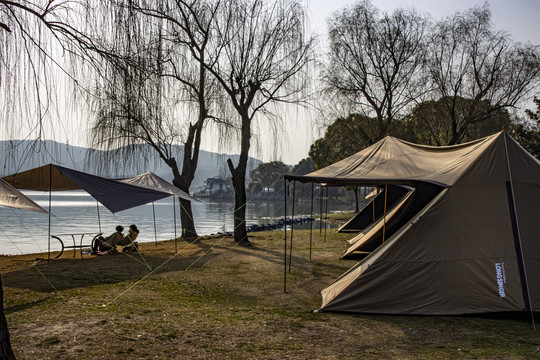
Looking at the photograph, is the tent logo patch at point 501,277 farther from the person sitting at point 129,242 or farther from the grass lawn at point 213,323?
the person sitting at point 129,242

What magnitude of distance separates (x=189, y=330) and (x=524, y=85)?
17402 mm

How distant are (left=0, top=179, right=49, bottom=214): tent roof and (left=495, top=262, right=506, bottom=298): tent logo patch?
6.87 m

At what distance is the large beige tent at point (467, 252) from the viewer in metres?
5.76

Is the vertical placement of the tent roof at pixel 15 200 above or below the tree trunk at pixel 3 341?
above

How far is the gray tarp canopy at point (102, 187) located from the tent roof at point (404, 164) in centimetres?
492

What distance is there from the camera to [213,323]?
17.1 feet

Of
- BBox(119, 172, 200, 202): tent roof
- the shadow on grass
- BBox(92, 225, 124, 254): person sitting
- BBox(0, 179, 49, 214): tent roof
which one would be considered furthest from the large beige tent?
BBox(92, 225, 124, 254): person sitting

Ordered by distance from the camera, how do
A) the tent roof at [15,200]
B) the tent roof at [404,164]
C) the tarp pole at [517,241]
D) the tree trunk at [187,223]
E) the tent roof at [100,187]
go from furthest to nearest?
the tree trunk at [187,223] < the tent roof at [100,187] < the tent roof at [15,200] < the tent roof at [404,164] < the tarp pole at [517,241]

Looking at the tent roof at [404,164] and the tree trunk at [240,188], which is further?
the tree trunk at [240,188]

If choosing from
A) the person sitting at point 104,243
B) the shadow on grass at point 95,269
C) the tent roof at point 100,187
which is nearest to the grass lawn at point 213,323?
the shadow on grass at point 95,269

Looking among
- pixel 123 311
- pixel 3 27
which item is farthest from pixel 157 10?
pixel 123 311

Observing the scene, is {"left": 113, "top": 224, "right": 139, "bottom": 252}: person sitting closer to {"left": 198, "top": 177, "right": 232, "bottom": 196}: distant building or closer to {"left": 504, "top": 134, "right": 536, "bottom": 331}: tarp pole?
{"left": 504, "top": 134, "right": 536, "bottom": 331}: tarp pole

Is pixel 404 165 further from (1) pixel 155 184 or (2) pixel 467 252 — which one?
(1) pixel 155 184

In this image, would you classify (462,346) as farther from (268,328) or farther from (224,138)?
(224,138)
